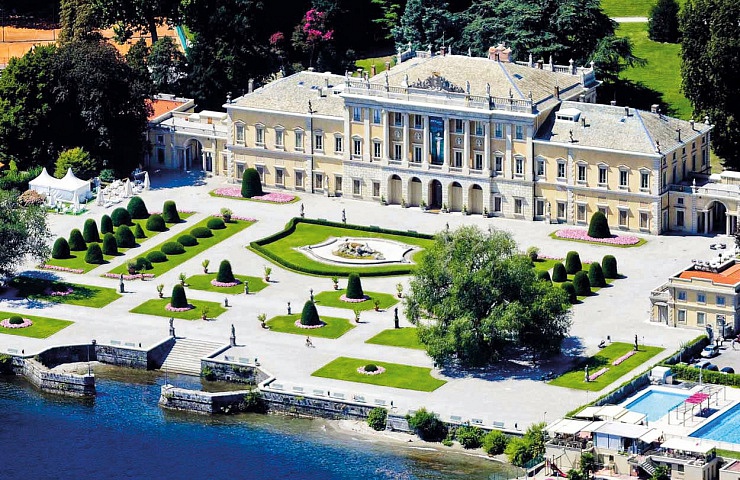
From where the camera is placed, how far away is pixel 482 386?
6619 inches

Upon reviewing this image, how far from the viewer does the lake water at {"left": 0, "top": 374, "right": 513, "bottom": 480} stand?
516ft

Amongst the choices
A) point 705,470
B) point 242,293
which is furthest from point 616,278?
point 705,470

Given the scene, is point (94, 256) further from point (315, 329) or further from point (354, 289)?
point (315, 329)

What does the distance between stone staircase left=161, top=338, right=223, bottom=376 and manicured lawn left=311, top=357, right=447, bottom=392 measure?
31.5ft

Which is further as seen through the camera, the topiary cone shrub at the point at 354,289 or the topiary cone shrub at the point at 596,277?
the topiary cone shrub at the point at 596,277

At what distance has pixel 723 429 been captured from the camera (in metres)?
157

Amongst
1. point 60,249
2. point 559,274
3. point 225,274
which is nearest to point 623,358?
point 559,274

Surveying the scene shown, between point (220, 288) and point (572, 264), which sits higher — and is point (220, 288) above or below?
below

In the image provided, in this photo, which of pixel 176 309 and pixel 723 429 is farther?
pixel 176 309

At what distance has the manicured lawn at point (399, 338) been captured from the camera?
579 ft

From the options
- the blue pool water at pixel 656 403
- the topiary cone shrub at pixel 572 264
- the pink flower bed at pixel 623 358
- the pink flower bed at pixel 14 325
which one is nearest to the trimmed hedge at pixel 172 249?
the pink flower bed at pixel 14 325

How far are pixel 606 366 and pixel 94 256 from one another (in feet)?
153

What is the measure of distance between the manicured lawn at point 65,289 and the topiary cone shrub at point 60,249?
5.12 metres

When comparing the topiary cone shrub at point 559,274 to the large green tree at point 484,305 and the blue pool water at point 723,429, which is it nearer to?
the large green tree at point 484,305
